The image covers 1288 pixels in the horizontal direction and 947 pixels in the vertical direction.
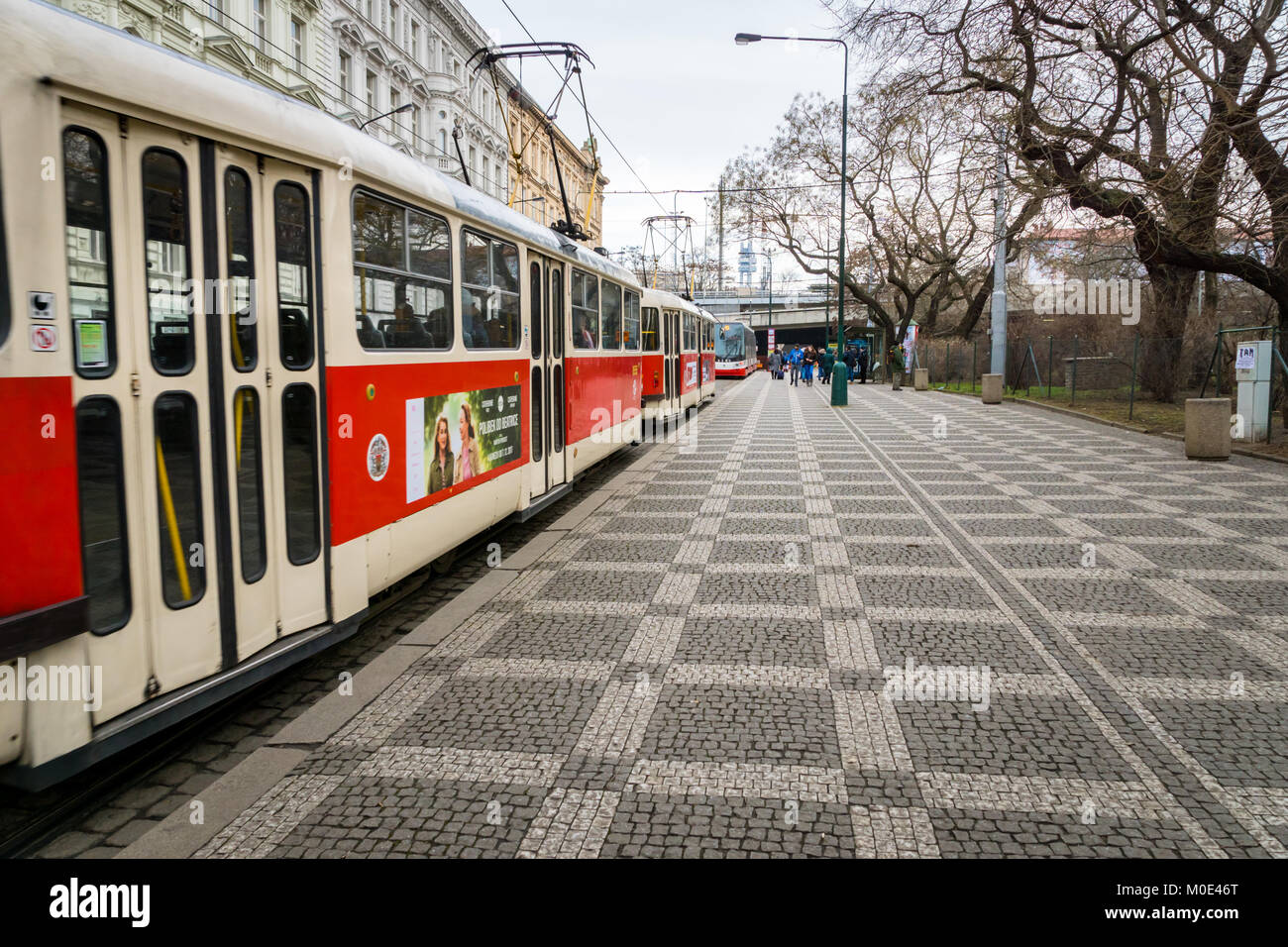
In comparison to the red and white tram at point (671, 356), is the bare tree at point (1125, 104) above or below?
above

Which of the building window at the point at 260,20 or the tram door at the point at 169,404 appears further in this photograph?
the building window at the point at 260,20

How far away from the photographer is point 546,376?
384 inches

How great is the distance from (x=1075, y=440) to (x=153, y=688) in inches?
663

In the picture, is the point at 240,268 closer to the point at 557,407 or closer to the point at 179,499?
the point at 179,499

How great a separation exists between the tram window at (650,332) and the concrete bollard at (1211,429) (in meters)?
8.73

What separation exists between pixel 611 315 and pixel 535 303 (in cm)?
404

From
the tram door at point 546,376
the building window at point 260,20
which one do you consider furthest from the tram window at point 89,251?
the building window at point 260,20

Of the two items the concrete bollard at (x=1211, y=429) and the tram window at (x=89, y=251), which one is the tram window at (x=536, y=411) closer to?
the tram window at (x=89, y=251)

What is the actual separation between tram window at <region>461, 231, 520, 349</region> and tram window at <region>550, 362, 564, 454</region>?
1.53 m

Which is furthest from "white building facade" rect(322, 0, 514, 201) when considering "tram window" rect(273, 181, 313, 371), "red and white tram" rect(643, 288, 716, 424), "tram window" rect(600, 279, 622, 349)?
"tram window" rect(273, 181, 313, 371)

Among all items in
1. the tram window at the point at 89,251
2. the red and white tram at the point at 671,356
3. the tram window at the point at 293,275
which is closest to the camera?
the tram window at the point at 89,251

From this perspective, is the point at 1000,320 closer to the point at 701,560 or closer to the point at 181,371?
the point at 701,560

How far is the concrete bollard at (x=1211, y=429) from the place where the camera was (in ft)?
46.2
